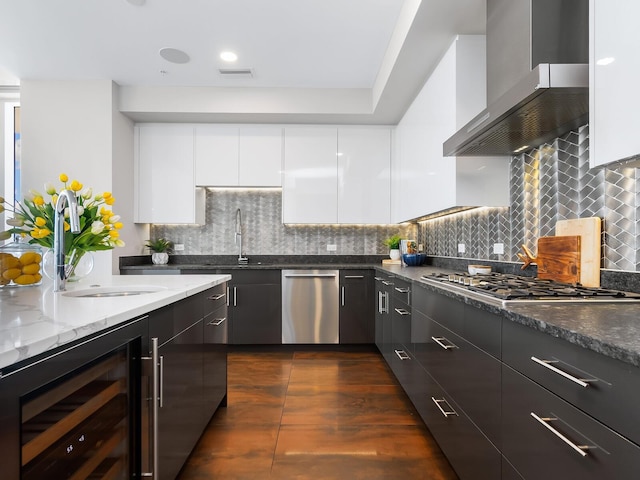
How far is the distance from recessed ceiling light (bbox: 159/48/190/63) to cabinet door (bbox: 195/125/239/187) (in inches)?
35.7

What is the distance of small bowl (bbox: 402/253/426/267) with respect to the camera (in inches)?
143

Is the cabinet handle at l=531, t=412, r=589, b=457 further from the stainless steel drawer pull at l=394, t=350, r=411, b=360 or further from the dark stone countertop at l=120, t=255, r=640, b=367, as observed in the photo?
the stainless steel drawer pull at l=394, t=350, r=411, b=360

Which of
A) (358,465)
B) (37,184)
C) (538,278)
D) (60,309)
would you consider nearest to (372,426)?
(358,465)

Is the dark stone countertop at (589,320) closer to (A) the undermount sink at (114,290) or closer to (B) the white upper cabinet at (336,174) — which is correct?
(A) the undermount sink at (114,290)

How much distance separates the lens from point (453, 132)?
2350 mm

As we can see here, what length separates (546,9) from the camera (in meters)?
1.58

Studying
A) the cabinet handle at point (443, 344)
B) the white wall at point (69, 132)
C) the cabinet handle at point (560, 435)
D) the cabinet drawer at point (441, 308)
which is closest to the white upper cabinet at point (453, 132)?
the cabinet drawer at point (441, 308)

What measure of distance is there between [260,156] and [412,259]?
1953 millimetres

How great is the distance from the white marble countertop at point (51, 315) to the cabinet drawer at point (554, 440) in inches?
46.6

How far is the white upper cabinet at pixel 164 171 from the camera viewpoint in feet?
13.3

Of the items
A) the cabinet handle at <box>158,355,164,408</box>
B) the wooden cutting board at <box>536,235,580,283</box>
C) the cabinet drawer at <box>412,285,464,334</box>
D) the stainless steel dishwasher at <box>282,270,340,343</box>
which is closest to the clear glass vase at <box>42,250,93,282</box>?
the cabinet handle at <box>158,355,164,408</box>

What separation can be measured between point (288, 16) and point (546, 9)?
166cm

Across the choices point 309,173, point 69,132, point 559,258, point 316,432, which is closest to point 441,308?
point 559,258

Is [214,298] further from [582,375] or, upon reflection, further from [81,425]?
[582,375]
